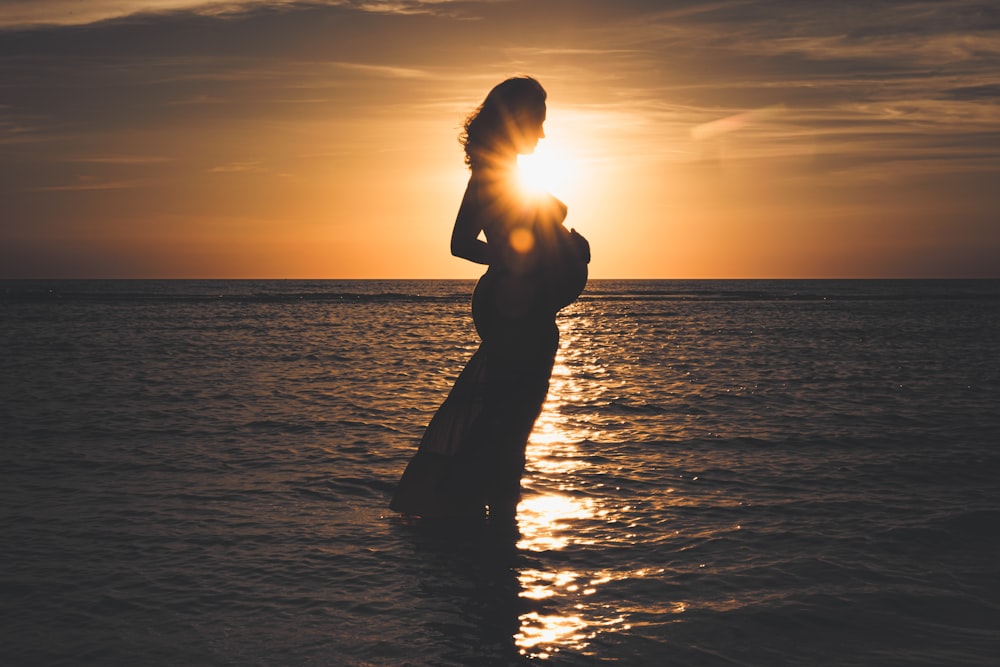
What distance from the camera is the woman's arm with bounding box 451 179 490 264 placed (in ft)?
16.4

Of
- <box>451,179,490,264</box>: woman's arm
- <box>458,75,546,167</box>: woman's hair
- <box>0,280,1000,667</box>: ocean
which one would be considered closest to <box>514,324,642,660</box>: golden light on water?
<box>0,280,1000,667</box>: ocean

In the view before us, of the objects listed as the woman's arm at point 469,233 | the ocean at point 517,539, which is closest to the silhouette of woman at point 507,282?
the woman's arm at point 469,233

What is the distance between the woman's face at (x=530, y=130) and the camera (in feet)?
16.6

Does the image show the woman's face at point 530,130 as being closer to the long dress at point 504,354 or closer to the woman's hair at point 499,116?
the woman's hair at point 499,116

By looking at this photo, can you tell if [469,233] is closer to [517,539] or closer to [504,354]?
[504,354]

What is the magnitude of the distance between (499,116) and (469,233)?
0.73 m

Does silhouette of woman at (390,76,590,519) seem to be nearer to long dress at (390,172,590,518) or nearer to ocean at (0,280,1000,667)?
long dress at (390,172,590,518)

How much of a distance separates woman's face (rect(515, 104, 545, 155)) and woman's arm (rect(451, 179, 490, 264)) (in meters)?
0.40

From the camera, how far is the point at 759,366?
22.1 metres

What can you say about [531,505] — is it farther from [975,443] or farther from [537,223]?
[975,443]

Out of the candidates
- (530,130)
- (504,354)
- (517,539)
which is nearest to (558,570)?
(517,539)

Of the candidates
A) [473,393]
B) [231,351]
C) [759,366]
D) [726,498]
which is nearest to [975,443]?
[726,498]

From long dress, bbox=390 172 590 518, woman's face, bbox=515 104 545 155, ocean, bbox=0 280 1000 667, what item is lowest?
ocean, bbox=0 280 1000 667

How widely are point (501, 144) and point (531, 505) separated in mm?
3063
